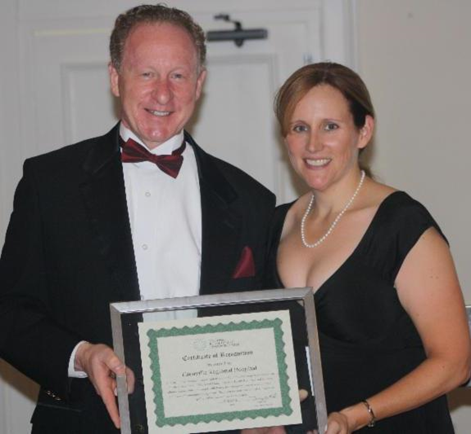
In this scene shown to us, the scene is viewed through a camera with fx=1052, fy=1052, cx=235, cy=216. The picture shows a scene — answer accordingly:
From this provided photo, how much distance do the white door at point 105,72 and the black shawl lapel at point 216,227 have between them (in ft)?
4.72

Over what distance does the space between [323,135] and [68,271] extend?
80 centimetres

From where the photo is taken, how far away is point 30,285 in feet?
9.33

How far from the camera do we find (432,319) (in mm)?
2791

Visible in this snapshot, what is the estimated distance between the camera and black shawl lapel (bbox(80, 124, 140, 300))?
9.29 ft

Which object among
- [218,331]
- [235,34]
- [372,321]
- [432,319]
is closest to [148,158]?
[218,331]

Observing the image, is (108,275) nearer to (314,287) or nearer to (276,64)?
(314,287)

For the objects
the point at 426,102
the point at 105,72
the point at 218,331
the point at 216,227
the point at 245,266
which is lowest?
the point at 218,331

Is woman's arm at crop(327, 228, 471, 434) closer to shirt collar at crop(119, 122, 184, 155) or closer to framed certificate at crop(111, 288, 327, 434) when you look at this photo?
framed certificate at crop(111, 288, 327, 434)

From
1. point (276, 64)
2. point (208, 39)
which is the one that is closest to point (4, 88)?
point (208, 39)

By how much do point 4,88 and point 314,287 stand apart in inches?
84.7

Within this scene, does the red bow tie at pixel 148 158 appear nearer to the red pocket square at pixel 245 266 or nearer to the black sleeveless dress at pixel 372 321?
the red pocket square at pixel 245 266

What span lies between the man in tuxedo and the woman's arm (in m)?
0.49

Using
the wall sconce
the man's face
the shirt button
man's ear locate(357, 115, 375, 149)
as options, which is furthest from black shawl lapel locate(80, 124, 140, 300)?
the wall sconce

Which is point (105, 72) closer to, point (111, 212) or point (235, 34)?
point (235, 34)
